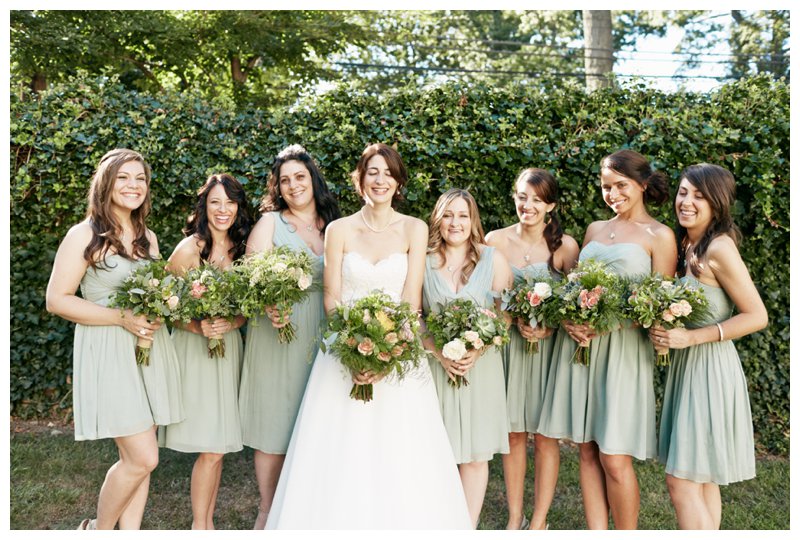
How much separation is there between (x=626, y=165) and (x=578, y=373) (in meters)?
1.42

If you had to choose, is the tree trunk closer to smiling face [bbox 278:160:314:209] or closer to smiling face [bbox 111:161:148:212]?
smiling face [bbox 278:160:314:209]

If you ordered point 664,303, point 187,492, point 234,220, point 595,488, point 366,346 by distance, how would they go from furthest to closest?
point 187,492 < point 234,220 < point 595,488 < point 664,303 < point 366,346

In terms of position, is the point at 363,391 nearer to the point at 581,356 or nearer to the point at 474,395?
the point at 474,395

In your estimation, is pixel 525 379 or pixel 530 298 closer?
pixel 530 298

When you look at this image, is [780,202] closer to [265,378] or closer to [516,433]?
[516,433]

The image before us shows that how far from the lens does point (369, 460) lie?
12.6ft

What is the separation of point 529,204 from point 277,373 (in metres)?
2.09

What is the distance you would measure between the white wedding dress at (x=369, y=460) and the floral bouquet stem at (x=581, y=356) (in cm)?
100

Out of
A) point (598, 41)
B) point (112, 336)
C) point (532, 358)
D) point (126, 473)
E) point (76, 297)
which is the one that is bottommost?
point (126, 473)

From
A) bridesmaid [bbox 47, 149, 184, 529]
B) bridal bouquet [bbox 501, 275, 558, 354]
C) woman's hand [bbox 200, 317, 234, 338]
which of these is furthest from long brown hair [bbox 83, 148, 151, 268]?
bridal bouquet [bbox 501, 275, 558, 354]

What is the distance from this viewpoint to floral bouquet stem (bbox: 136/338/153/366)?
13.0 ft

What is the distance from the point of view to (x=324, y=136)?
581cm

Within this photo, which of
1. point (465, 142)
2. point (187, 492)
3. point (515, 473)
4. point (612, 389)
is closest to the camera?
point (612, 389)

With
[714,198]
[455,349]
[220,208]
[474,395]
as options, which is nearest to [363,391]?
[455,349]
